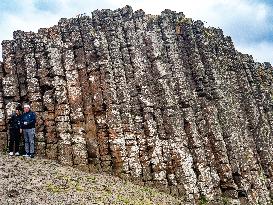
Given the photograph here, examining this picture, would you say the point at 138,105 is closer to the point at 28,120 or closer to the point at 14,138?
the point at 28,120

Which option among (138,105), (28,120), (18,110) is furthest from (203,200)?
(18,110)

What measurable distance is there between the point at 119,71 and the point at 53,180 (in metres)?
7.50

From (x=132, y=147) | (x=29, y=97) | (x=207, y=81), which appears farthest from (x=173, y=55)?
(x=29, y=97)

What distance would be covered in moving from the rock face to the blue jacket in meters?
1.13

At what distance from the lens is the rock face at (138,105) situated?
21.2 meters

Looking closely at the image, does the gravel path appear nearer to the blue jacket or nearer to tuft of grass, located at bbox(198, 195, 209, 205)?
the blue jacket

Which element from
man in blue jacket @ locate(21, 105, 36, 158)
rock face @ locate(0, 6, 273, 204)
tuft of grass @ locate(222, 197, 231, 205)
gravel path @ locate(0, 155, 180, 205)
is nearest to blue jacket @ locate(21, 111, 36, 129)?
man in blue jacket @ locate(21, 105, 36, 158)

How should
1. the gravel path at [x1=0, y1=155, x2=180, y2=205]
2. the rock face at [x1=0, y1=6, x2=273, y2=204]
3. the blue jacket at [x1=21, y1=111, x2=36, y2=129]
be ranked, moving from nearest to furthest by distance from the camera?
the gravel path at [x1=0, y1=155, x2=180, y2=205] → the blue jacket at [x1=21, y1=111, x2=36, y2=129] → the rock face at [x1=0, y1=6, x2=273, y2=204]

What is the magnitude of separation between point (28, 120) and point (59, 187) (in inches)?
172

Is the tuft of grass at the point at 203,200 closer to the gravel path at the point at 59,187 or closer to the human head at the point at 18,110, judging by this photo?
the gravel path at the point at 59,187

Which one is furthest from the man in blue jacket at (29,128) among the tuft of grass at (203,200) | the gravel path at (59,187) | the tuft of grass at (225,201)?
the tuft of grass at (225,201)

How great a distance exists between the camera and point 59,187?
55.6 feet

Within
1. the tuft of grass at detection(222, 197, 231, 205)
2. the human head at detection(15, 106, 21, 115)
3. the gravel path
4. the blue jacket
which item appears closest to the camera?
the gravel path

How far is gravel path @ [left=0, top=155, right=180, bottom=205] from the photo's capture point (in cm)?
1579
